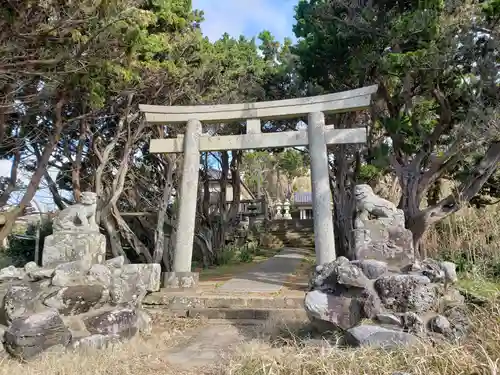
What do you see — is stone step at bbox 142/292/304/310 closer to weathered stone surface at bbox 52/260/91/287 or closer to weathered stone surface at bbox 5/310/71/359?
weathered stone surface at bbox 52/260/91/287

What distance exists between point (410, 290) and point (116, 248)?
27.9 ft

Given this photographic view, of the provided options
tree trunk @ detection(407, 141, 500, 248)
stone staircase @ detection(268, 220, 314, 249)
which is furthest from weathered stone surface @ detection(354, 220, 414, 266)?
stone staircase @ detection(268, 220, 314, 249)

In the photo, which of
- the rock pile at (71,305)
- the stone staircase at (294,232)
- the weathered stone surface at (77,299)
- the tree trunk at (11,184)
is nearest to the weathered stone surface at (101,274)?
the rock pile at (71,305)

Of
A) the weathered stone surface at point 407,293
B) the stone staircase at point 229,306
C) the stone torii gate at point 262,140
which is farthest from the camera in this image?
the stone torii gate at point 262,140

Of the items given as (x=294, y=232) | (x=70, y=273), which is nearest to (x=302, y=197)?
(x=294, y=232)

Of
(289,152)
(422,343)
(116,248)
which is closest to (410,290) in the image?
(422,343)

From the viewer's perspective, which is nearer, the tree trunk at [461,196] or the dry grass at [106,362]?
the dry grass at [106,362]

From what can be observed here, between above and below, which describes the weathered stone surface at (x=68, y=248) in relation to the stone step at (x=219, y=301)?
above

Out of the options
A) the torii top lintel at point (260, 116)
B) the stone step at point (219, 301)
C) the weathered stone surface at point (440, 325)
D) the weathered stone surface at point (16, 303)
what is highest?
the torii top lintel at point (260, 116)

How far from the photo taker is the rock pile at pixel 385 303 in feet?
12.3

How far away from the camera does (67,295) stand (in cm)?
471

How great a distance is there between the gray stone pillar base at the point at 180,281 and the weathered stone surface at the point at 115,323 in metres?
2.38

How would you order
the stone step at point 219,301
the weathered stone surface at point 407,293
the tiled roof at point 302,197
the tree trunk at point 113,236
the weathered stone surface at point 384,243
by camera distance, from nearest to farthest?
the weathered stone surface at point 407,293
the weathered stone surface at point 384,243
the stone step at point 219,301
the tree trunk at point 113,236
the tiled roof at point 302,197

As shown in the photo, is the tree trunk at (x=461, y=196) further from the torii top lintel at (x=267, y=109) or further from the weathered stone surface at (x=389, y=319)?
the weathered stone surface at (x=389, y=319)
